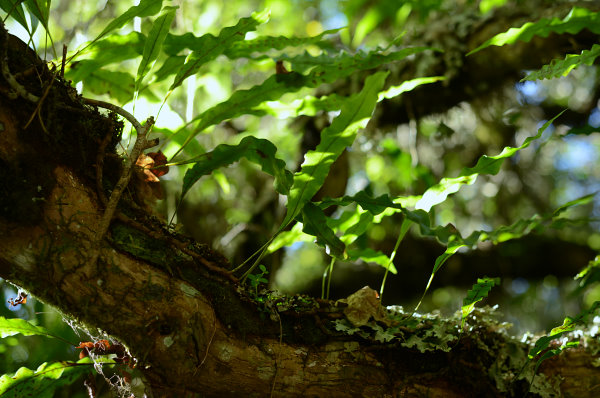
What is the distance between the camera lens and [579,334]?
120 centimetres

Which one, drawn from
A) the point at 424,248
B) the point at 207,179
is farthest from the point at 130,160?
the point at 207,179

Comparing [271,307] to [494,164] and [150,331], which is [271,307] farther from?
[494,164]

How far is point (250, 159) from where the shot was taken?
104cm

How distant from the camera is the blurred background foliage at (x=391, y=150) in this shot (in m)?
2.10

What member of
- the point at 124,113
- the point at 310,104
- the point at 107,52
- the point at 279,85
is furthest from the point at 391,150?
the point at 124,113

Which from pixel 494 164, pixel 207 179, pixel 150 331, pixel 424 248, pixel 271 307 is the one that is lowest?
pixel 150 331

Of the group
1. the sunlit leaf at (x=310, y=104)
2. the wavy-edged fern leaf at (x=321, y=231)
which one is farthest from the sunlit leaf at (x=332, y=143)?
the sunlit leaf at (x=310, y=104)

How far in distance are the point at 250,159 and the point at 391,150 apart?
1348 millimetres

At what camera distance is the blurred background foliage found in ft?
6.88

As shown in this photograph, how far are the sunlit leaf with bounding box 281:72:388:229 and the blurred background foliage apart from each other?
263mm

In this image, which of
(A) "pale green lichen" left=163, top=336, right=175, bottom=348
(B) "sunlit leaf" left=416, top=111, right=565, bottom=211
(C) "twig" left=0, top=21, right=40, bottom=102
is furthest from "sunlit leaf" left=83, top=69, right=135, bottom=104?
(B) "sunlit leaf" left=416, top=111, right=565, bottom=211

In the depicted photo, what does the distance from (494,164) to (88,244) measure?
0.86m

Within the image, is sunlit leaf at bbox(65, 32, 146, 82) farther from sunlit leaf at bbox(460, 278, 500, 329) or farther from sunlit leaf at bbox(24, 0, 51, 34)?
sunlit leaf at bbox(460, 278, 500, 329)

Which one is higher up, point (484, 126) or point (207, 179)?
point (484, 126)
